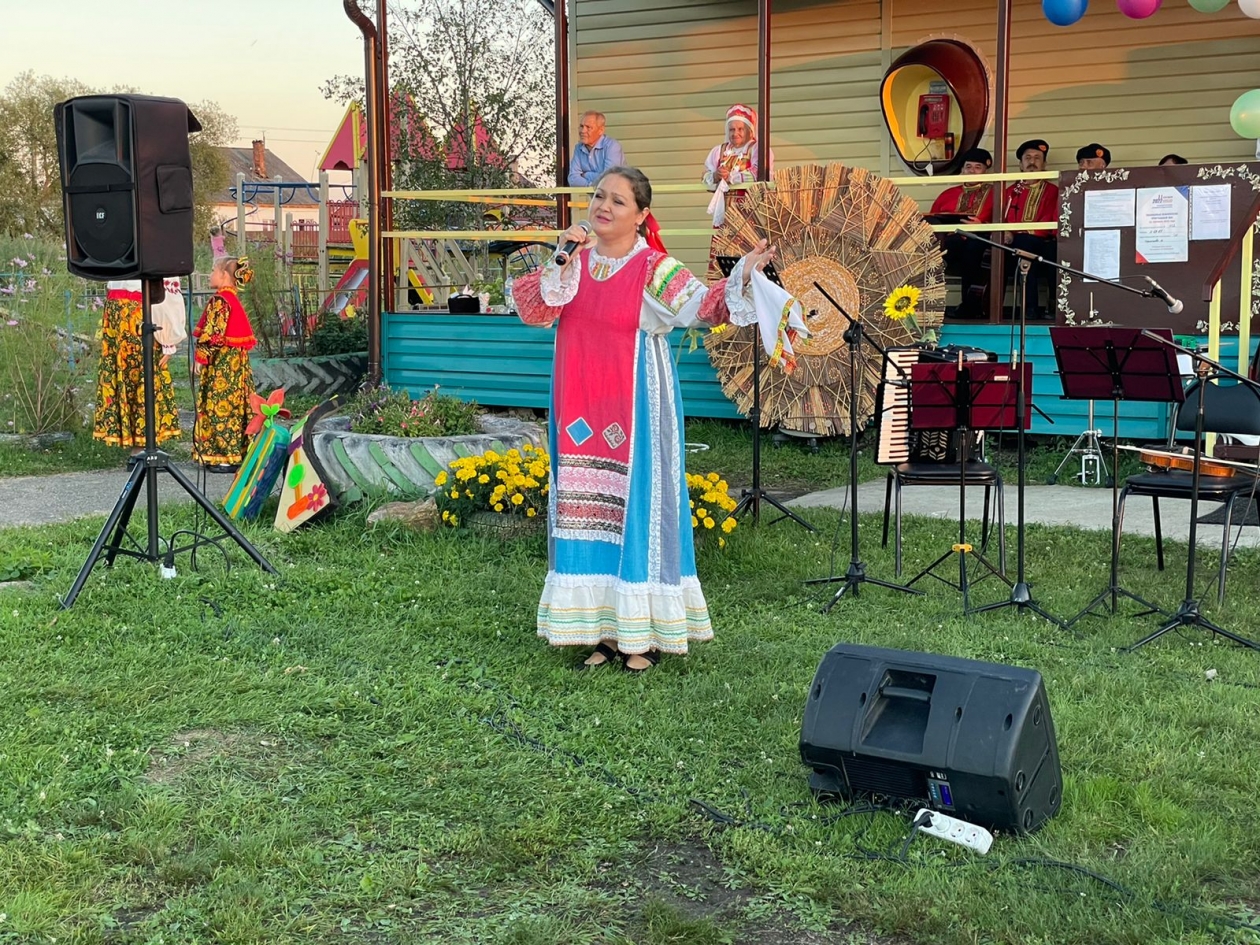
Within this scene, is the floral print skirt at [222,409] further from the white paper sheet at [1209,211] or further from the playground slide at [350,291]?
the playground slide at [350,291]

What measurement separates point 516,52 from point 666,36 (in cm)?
245

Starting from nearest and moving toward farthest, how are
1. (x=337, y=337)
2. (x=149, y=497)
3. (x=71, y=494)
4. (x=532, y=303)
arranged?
(x=532, y=303) → (x=149, y=497) → (x=71, y=494) → (x=337, y=337)

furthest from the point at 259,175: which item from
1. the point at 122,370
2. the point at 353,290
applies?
the point at 122,370

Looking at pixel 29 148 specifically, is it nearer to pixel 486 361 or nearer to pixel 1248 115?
pixel 486 361

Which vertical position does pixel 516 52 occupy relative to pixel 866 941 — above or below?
above

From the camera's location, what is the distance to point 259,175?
4481 centimetres

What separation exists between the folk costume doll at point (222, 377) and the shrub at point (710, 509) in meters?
3.93

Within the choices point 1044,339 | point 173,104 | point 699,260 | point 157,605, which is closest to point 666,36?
point 699,260

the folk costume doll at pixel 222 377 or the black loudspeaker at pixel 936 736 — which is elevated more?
the folk costume doll at pixel 222 377

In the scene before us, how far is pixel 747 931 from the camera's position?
128 inches

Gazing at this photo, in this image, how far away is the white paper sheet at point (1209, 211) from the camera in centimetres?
676

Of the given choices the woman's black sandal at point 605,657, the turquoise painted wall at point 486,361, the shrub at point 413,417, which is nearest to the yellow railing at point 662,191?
the turquoise painted wall at point 486,361

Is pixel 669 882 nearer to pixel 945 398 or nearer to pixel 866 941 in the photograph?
pixel 866 941

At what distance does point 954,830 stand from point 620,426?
2.06 m
